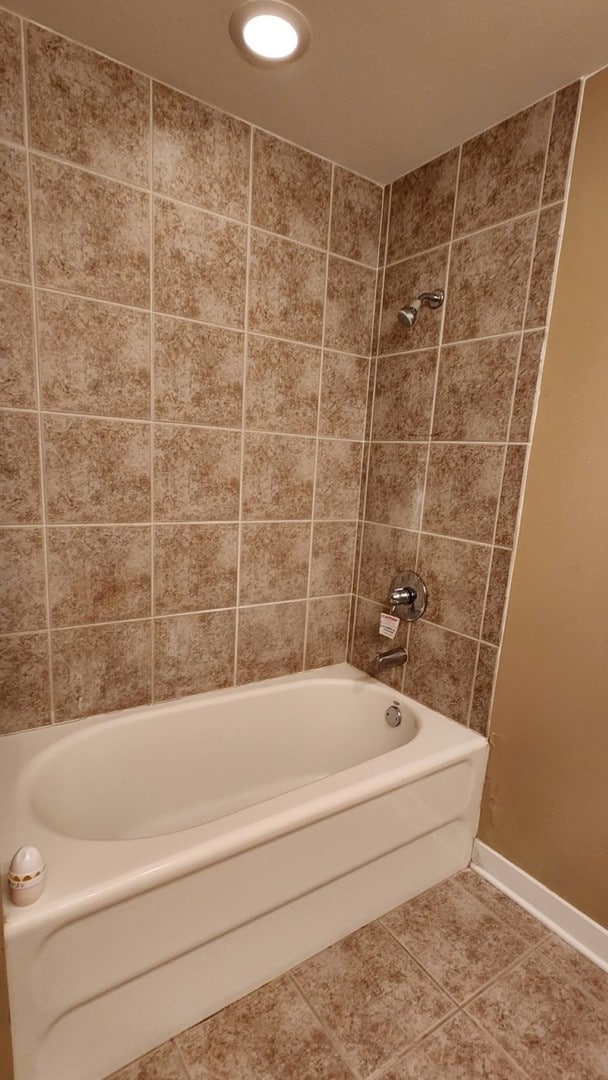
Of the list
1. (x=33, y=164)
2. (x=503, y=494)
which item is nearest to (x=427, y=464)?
(x=503, y=494)

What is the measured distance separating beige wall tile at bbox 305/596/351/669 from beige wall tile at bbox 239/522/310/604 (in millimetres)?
104

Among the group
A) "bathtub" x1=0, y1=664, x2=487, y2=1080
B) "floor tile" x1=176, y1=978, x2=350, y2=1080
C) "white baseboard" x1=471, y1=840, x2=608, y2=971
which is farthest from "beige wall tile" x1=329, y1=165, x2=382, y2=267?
"floor tile" x1=176, y1=978, x2=350, y2=1080

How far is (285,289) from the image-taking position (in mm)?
1589

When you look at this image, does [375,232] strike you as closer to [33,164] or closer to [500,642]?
[33,164]

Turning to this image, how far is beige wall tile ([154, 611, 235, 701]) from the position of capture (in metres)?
1.57

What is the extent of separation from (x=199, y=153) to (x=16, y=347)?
0.75m

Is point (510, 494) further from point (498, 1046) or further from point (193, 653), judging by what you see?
point (498, 1046)

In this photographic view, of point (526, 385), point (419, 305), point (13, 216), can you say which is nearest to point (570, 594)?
point (526, 385)

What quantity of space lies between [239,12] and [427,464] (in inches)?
46.7

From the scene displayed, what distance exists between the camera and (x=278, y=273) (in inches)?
61.7

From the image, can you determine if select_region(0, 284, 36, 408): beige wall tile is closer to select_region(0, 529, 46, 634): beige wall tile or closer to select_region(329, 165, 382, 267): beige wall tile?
select_region(0, 529, 46, 634): beige wall tile

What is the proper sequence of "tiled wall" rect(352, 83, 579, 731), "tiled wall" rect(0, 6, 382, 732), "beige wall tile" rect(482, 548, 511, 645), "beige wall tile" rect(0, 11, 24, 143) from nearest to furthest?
1. "beige wall tile" rect(0, 11, 24, 143)
2. "tiled wall" rect(0, 6, 382, 732)
3. "tiled wall" rect(352, 83, 579, 731)
4. "beige wall tile" rect(482, 548, 511, 645)

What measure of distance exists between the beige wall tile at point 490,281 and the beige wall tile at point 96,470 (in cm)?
100

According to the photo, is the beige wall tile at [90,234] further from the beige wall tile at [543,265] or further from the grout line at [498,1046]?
A: the grout line at [498,1046]
